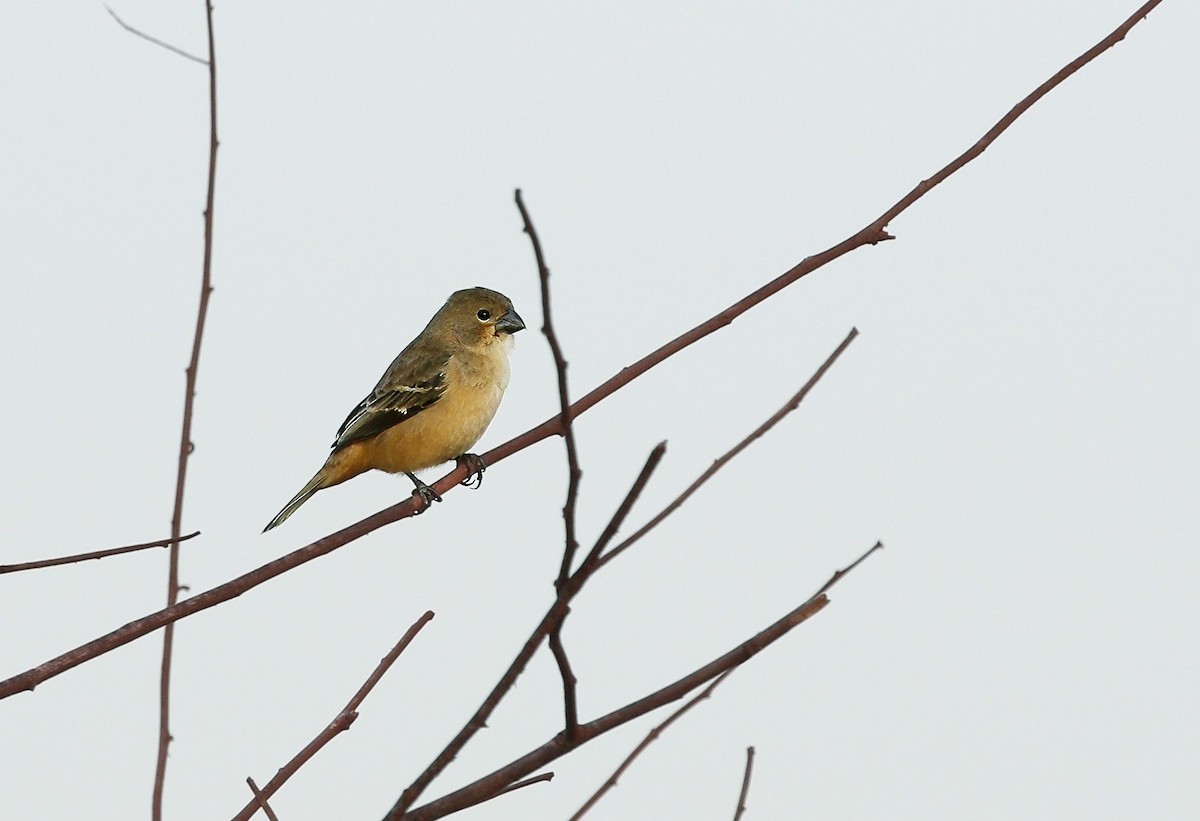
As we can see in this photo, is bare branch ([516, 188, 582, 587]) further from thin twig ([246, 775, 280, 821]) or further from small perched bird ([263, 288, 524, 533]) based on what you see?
small perched bird ([263, 288, 524, 533])

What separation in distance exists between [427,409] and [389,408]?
0.17 m

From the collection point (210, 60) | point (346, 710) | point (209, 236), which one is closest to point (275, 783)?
point (346, 710)

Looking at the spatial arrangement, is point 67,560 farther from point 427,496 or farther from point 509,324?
point 509,324

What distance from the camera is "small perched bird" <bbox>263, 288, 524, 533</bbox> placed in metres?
5.62

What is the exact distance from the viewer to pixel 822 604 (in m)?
1.38

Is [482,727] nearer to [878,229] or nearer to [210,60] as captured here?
[878,229]

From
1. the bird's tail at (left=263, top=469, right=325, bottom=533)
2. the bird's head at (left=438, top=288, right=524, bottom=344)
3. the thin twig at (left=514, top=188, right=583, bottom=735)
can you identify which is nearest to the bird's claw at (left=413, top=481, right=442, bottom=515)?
the thin twig at (left=514, top=188, right=583, bottom=735)

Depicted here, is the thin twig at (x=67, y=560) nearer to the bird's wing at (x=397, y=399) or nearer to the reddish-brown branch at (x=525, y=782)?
the reddish-brown branch at (x=525, y=782)

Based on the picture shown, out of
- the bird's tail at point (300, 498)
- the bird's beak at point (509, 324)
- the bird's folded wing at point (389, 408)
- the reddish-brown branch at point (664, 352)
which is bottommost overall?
the reddish-brown branch at point (664, 352)

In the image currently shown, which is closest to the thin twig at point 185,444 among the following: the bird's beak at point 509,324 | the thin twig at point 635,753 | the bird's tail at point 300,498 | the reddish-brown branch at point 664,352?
the reddish-brown branch at point 664,352

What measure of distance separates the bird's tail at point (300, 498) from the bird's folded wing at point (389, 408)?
0.16 metres

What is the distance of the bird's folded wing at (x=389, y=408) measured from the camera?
5672 mm

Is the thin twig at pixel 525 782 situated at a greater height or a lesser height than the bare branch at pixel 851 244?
lesser

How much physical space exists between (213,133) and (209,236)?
19 centimetres
